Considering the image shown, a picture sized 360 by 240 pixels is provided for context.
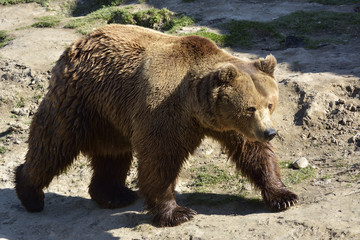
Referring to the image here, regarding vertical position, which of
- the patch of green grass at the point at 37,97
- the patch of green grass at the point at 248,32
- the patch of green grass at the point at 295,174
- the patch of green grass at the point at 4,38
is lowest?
the patch of green grass at the point at 37,97

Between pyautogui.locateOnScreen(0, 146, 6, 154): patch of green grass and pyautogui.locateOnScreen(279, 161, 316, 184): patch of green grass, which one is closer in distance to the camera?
pyautogui.locateOnScreen(279, 161, 316, 184): patch of green grass

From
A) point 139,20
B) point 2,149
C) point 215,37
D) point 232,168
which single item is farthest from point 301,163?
point 139,20

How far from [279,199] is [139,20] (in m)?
7.24

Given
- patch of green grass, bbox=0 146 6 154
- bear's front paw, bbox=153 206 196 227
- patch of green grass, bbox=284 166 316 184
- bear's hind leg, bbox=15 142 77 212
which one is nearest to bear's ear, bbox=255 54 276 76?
patch of green grass, bbox=284 166 316 184

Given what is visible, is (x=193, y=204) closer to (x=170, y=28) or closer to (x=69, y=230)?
(x=69, y=230)

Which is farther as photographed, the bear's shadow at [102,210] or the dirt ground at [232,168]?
the bear's shadow at [102,210]

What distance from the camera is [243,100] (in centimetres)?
538

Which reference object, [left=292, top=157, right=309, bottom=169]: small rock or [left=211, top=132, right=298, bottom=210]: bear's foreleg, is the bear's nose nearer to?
[left=211, top=132, right=298, bottom=210]: bear's foreleg

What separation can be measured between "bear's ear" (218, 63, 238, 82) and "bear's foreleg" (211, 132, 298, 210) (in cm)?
81

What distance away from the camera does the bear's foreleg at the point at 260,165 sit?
6.02 meters

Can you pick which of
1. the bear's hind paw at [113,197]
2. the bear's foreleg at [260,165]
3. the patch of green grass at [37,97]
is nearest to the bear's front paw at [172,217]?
the bear's foreleg at [260,165]

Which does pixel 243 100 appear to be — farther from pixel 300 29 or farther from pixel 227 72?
pixel 300 29

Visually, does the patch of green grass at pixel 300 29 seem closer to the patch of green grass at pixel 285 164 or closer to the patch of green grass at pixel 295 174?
the patch of green grass at pixel 285 164

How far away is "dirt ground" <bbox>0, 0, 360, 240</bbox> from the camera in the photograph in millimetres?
5570
